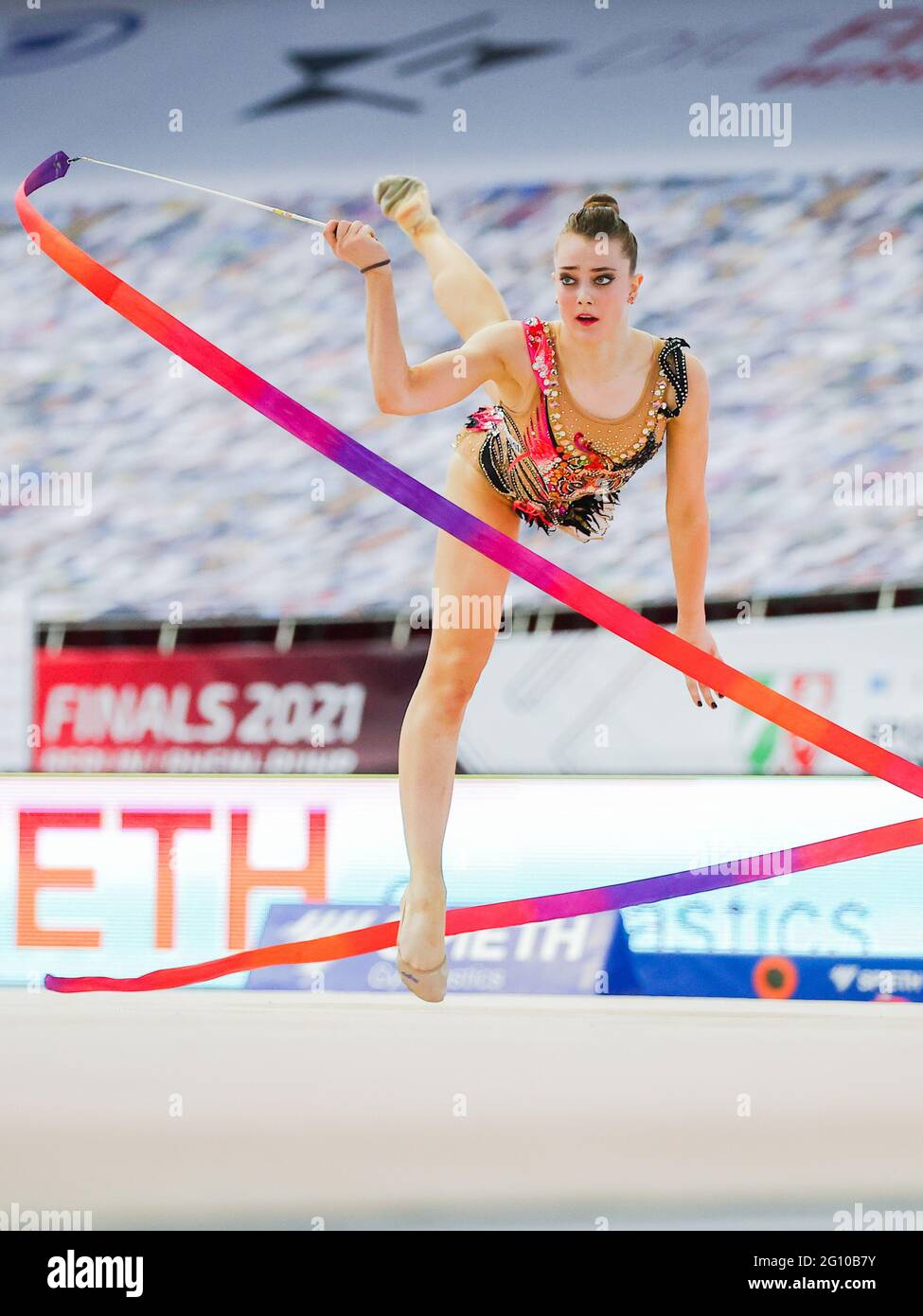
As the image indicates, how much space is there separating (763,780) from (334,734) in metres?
1.25

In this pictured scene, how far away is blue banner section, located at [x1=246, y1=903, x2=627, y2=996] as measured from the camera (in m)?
3.85

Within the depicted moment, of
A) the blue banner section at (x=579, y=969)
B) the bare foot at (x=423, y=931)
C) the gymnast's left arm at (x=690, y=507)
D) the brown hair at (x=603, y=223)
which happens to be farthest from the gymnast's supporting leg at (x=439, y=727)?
the blue banner section at (x=579, y=969)

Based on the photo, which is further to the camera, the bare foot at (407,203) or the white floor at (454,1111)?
the bare foot at (407,203)

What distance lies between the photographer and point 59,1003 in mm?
3828

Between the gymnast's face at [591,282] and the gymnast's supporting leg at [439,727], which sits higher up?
the gymnast's face at [591,282]

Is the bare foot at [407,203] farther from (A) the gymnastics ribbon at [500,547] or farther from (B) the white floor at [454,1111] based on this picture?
(B) the white floor at [454,1111]

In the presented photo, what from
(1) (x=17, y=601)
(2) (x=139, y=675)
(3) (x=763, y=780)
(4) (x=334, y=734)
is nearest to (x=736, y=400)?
(3) (x=763, y=780)

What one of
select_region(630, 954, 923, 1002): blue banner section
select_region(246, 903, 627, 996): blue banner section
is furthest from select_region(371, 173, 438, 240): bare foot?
select_region(630, 954, 923, 1002): blue banner section

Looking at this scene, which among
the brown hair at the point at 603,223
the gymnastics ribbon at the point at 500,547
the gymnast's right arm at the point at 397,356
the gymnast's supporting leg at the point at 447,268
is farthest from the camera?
the gymnast's supporting leg at the point at 447,268

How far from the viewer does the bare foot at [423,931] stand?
269cm

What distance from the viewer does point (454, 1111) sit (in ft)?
9.21

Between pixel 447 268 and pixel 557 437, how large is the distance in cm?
57
